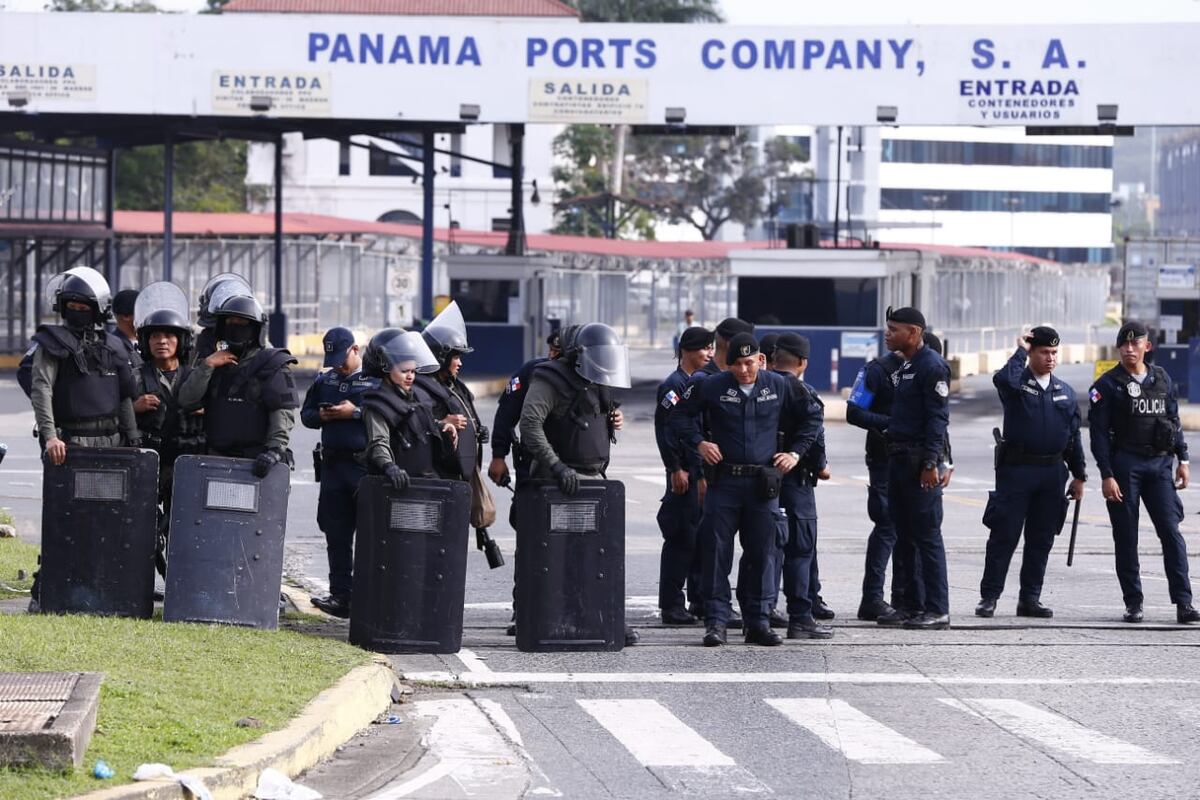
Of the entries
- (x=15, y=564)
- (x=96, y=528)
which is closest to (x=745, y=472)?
(x=96, y=528)

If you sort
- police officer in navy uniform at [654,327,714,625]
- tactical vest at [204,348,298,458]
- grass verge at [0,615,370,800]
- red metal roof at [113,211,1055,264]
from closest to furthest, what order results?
grass verge at [0,615,370,800], tactical vest at [204,348,298,458], police officer in navy uniform at [654,327,714,625], red metal roof at [113,211,1055,264]

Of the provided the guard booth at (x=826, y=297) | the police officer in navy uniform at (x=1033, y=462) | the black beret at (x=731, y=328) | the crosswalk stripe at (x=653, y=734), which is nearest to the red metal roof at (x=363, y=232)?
the guard booth at (x=826, y=297)

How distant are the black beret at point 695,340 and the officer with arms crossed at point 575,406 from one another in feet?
4.02

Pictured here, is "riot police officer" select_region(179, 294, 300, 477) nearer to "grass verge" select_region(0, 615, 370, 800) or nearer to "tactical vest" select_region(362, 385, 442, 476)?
"tactical vest" select_region(362, 385, 442, 476)

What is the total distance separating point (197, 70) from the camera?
112ft

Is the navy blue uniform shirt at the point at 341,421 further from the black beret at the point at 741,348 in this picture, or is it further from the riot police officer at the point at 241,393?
the black beret at the point at 741,348

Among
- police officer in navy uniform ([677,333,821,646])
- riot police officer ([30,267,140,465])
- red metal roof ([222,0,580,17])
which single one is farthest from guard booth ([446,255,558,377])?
red metal roof ([222,0,580,17])

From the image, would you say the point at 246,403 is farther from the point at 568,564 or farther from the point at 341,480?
the point at 568,564

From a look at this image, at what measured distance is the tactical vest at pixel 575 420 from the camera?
455 inches

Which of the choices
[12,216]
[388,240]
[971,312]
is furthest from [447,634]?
[388,240]

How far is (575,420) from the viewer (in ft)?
38.1

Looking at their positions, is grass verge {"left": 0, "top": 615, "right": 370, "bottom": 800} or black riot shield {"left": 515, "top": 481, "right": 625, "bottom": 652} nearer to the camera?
grass verge {"left": 0, "top": 615, "right": 370, "bottom": 800}

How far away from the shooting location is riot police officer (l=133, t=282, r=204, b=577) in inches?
471

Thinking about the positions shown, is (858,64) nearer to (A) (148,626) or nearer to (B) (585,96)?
(B) (585,96)
